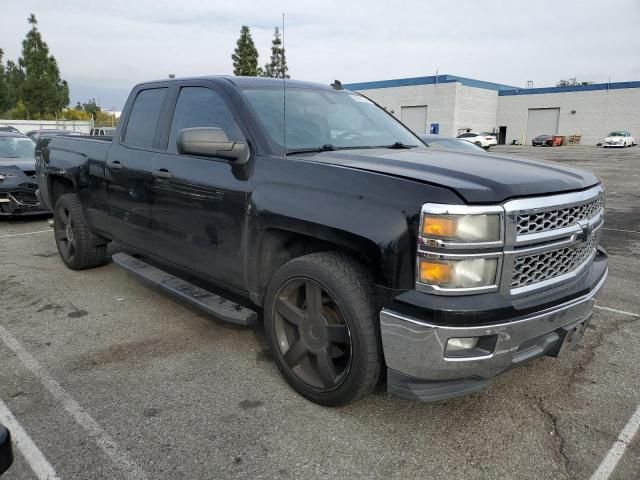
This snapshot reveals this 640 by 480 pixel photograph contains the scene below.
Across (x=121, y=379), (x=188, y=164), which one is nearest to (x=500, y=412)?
(x=121, y=379)

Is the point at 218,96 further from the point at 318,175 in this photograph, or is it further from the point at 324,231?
the point at 324,231

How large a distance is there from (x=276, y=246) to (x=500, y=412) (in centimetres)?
164

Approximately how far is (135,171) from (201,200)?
105cm

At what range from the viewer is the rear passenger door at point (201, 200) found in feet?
10.8

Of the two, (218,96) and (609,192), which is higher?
(218,96)

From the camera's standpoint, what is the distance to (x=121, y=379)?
3266 millimetres

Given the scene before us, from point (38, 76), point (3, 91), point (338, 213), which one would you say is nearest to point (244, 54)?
point (38, 76)

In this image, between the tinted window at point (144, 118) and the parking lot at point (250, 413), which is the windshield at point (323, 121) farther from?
the parking lot at point (250, 413)

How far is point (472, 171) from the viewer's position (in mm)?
2611

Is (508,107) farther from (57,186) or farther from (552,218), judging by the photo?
(552,218)

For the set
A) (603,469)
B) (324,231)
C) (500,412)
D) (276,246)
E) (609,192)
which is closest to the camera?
(603,469)

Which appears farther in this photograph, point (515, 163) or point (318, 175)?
point (515, 163)

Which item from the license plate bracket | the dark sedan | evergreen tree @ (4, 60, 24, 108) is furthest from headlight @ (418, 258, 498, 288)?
evergreen tree @ (4, 60, 24, 108)

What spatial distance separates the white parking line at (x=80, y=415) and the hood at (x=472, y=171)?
1.85 metres
